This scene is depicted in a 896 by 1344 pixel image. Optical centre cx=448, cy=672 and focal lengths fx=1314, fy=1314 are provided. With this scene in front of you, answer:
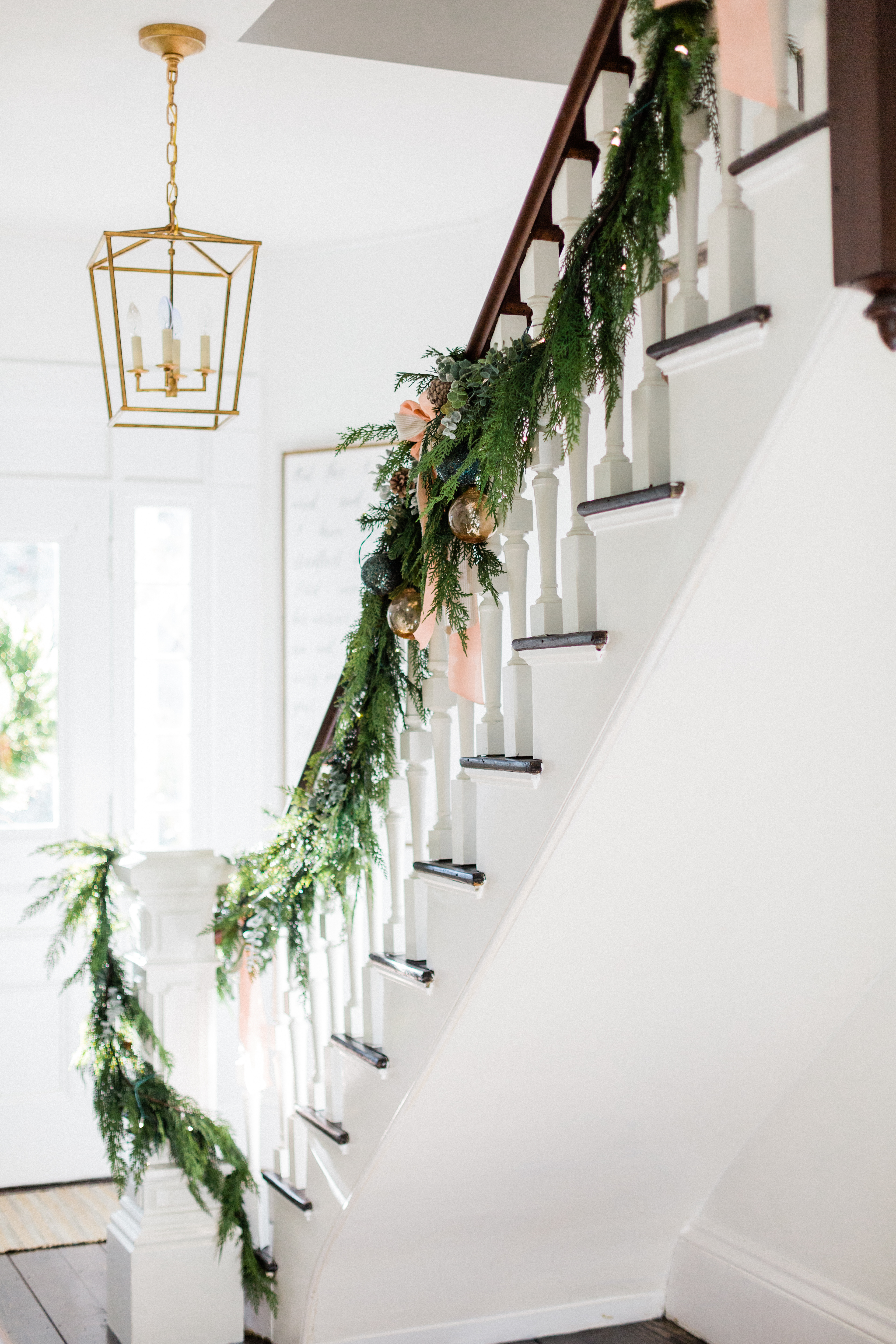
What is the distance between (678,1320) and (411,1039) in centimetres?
113

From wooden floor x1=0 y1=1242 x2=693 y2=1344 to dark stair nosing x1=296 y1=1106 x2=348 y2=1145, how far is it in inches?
26.2

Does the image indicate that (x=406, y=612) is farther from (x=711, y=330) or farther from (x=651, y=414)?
(x=711, y=330)

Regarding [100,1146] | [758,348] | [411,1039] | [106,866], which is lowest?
[100,1146]

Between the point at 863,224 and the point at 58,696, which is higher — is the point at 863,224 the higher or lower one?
the higher one

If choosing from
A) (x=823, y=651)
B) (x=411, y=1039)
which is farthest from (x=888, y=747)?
(x=411, y=1039)

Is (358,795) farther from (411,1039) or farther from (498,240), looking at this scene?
(498,240)

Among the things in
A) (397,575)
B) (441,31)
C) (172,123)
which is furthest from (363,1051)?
(441,31)

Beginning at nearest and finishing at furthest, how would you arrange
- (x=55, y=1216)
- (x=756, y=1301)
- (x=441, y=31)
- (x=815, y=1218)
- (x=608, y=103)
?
(x=608, y=103) → (x=815, y=1218) → (x=756, y=1301) → (x=441, y=31) → (x=55, y=1216)

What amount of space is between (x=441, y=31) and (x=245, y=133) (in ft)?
2.41

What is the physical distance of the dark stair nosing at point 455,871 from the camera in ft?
6.90

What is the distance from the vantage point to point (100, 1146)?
4.22 m

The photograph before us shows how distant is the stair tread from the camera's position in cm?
159

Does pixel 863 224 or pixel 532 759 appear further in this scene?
pixel 532 759

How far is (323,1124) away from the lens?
265 cm
